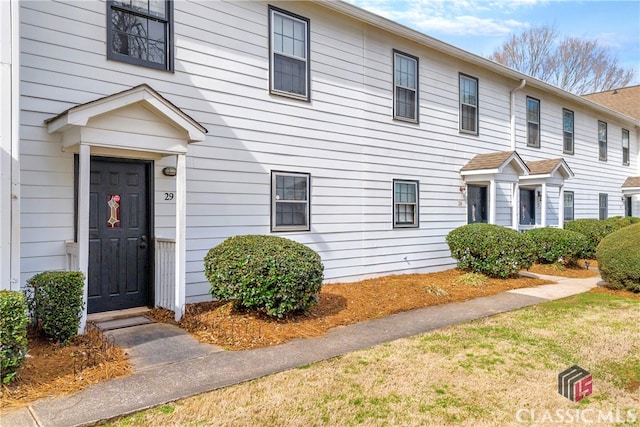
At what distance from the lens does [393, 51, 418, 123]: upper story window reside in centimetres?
981

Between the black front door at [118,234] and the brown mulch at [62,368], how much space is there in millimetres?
975

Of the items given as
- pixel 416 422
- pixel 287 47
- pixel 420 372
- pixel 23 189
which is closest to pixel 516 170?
pixel 287 47

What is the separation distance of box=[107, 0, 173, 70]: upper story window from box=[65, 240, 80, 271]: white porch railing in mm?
2536

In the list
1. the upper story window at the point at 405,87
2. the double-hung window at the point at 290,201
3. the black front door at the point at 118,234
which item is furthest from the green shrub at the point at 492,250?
the black front door at the point at 118,234

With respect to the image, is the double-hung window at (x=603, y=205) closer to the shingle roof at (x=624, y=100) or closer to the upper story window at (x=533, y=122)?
the shingle roof at (x=624, y=100)

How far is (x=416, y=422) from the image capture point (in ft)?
10.8

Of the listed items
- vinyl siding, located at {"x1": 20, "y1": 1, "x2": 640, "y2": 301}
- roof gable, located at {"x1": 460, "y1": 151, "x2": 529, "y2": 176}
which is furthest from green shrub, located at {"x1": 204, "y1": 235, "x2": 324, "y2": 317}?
roof gable, located at {"x1": 460, "y1": 151, "x2": 529, "y2": 176}

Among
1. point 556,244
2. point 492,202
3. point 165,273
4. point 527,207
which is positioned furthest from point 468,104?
point 165,273

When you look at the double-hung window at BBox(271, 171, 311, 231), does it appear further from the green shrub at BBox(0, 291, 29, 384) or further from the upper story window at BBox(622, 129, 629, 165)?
the upper story window at BBox(622, 129, 629, 165)

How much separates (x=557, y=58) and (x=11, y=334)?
31419 millimetres

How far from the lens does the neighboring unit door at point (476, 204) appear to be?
11.7 meters

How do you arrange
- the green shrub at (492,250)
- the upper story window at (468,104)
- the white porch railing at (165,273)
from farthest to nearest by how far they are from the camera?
the upper story window at (468,104), the green shrub at (492,250), the white porch railing at (165,273)

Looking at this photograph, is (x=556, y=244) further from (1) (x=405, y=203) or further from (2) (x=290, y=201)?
(2) (x=290, y=201)

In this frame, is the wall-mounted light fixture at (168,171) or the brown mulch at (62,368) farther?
the wall-mounted light fixture at (168,171)
